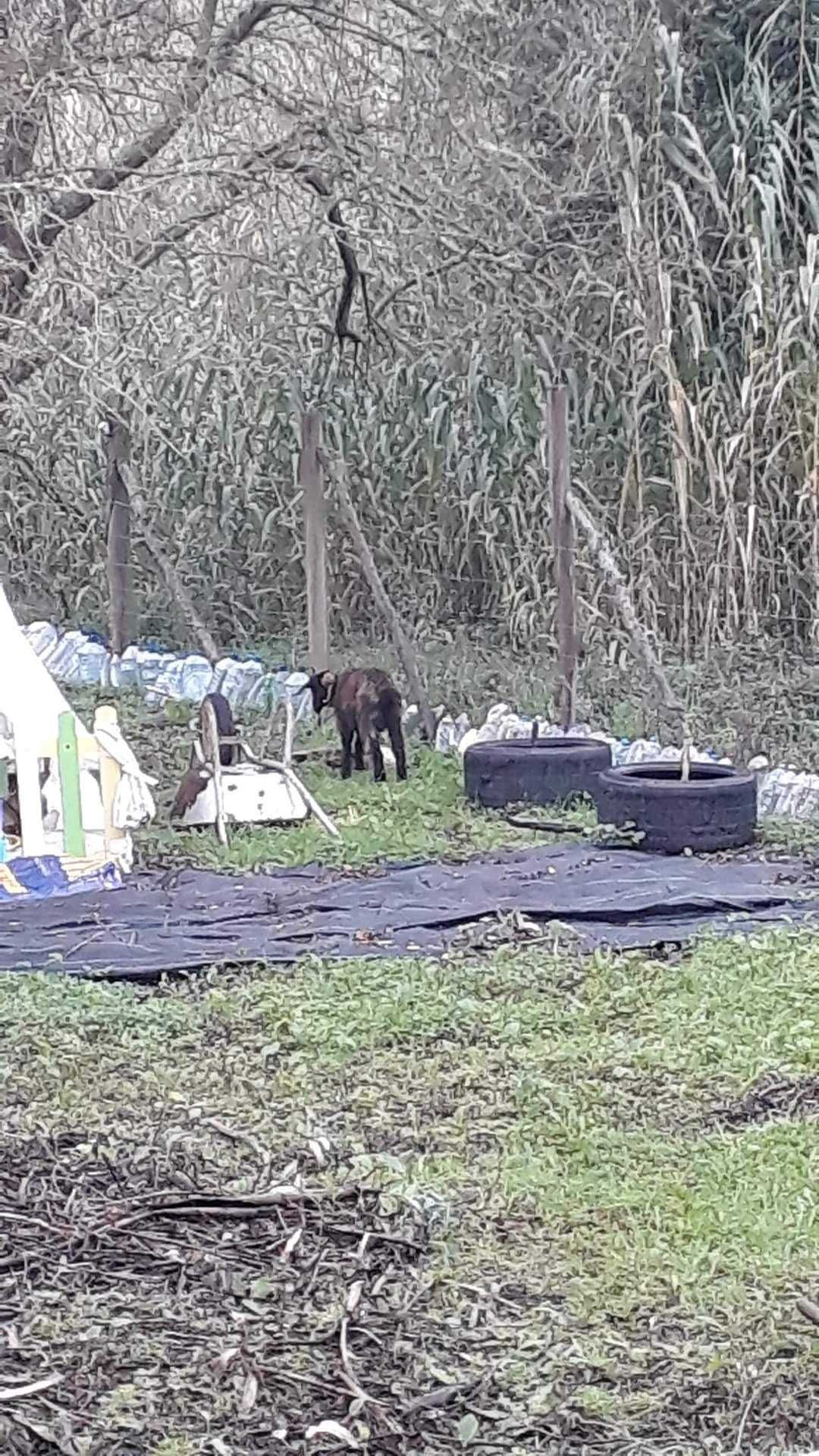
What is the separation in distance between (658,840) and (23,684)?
6.78ft

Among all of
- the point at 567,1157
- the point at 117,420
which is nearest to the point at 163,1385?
the point at 567,1157

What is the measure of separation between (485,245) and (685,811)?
330 cm

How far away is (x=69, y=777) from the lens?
6.04 metres

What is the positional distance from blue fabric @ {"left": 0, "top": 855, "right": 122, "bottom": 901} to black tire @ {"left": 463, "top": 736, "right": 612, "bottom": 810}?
5.74ft

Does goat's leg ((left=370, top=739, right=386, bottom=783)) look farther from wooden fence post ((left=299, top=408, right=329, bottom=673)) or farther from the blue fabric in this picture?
the blue fabric

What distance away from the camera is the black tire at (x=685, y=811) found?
21.2 ft

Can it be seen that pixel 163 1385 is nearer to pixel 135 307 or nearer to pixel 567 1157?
pixel 567 1157

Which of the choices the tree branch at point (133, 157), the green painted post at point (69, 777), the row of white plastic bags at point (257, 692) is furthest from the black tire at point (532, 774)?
the tree branch at point (133, 157)

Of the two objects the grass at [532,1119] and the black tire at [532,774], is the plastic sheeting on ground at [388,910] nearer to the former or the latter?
the grass at [532,1119]

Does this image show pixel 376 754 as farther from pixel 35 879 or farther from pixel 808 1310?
pixel 808 1310

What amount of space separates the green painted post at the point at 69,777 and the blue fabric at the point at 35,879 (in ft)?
0.31

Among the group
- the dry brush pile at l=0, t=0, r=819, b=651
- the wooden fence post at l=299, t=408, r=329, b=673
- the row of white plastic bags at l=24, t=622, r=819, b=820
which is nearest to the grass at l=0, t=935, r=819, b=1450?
the row of white plastic bags at l=24, t=622, r=819, b=820

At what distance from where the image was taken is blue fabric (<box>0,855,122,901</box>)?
236 inches

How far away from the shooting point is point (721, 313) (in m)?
8.45
